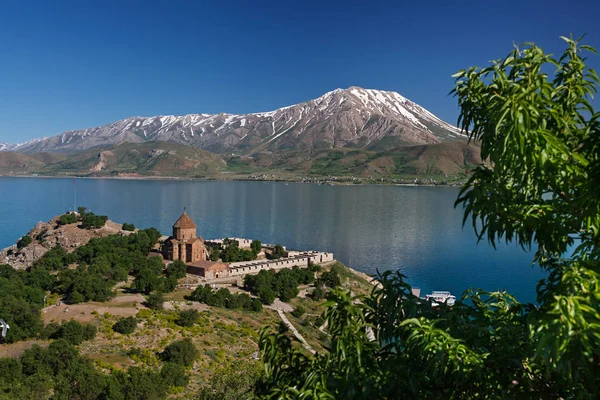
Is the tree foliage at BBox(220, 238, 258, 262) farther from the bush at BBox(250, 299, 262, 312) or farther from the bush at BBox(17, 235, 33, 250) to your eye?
the bush at BBox(17, 235, 33, 250)

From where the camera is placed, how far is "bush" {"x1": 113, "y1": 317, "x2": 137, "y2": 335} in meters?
17.7

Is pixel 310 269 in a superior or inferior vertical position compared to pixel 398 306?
inferior

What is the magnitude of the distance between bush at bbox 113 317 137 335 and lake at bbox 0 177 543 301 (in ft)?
76.5

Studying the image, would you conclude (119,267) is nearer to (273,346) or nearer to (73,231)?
(73,231)

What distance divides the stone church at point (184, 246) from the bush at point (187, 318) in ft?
37.1

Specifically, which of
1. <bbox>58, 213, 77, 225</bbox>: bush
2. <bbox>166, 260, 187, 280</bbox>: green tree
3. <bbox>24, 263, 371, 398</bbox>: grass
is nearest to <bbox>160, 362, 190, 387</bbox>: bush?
<bbox>24, 263, 371, 398</bbox>: grass

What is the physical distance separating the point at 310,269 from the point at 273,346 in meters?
30.6

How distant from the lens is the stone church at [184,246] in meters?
31.0

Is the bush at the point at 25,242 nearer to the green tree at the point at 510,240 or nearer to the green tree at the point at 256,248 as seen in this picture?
the green tree at the point at 256,248

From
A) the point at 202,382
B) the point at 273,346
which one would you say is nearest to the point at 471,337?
the point at 273,346

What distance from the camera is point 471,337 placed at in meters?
2.83

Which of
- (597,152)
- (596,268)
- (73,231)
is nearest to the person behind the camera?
(596,268)

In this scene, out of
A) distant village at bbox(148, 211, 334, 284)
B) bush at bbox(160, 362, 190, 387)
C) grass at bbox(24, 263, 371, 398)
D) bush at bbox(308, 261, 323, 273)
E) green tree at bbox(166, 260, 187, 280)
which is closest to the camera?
bush at bbox(160, 362, 190, 387)

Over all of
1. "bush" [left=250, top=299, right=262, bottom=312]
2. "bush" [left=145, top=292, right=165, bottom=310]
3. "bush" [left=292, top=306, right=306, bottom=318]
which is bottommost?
"bush" [left=292, top=306, right=306, bottom=318]
